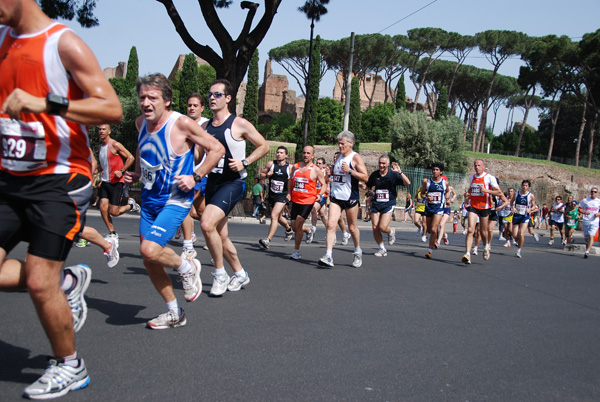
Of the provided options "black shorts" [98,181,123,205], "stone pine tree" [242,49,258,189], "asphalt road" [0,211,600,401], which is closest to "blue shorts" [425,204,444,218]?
"asphalt road" [0,211,600,401]

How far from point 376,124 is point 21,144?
5195cm

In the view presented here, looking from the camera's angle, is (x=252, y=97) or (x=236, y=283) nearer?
(x=236, y=283)

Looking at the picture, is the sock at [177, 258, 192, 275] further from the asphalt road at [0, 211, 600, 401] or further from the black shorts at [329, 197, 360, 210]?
the black shorts at [329, 197, 360, 210]

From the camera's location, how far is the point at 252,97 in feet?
124

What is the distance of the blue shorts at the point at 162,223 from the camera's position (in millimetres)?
4227

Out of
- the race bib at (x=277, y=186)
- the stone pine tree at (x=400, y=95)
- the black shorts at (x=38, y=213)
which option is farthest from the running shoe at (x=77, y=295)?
the stone pine tree at (x=400, y=95)

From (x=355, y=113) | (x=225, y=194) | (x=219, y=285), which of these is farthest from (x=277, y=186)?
(x=355, y=113)

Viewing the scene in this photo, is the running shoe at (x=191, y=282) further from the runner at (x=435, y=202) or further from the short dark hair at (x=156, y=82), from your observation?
the runner at (x=435, y=202)

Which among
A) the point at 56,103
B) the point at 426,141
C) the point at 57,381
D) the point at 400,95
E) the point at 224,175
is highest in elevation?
the point at 400,95

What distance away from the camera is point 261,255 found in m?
9.17

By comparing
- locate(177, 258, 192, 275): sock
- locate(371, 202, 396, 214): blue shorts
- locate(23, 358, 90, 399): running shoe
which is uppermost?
locate(371, 202, 396, 214): blue shorts

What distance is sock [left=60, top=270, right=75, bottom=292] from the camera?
321 centimetres

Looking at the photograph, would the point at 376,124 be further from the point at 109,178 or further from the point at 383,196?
the point at 109,178

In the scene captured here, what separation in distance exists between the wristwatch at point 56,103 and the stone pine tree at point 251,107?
22.5 m
